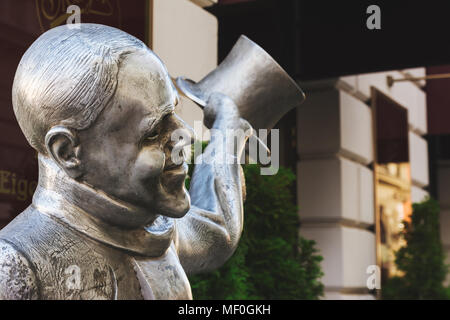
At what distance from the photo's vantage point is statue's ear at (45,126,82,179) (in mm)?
843

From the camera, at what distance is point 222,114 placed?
1.24m

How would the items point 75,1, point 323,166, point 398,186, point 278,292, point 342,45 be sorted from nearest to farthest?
point 75,1, point 278,292, point 342,45, point 323,166, point 398,186

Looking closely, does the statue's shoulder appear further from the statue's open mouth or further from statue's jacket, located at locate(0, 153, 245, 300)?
the statue's open mouth

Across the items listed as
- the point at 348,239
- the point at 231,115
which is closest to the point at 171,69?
the point at 231,115

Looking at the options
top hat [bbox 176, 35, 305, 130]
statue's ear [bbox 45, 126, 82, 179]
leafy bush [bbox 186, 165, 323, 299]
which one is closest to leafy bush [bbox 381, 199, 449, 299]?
leafy bush [bbox 186, 165, 323, 299]

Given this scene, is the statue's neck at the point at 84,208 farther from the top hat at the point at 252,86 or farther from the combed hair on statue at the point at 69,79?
the top hat at the point at 252,86

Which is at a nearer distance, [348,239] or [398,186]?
[348,239]

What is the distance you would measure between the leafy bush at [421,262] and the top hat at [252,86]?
522 centimetres

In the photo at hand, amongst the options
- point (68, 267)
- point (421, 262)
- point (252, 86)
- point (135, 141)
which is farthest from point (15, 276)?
point (421, 262)

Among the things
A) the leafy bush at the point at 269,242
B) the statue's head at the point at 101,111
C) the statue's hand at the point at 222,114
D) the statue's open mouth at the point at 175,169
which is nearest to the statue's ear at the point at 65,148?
the statue's head at the point at 101,111

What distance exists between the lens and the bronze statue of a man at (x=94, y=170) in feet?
2.72
